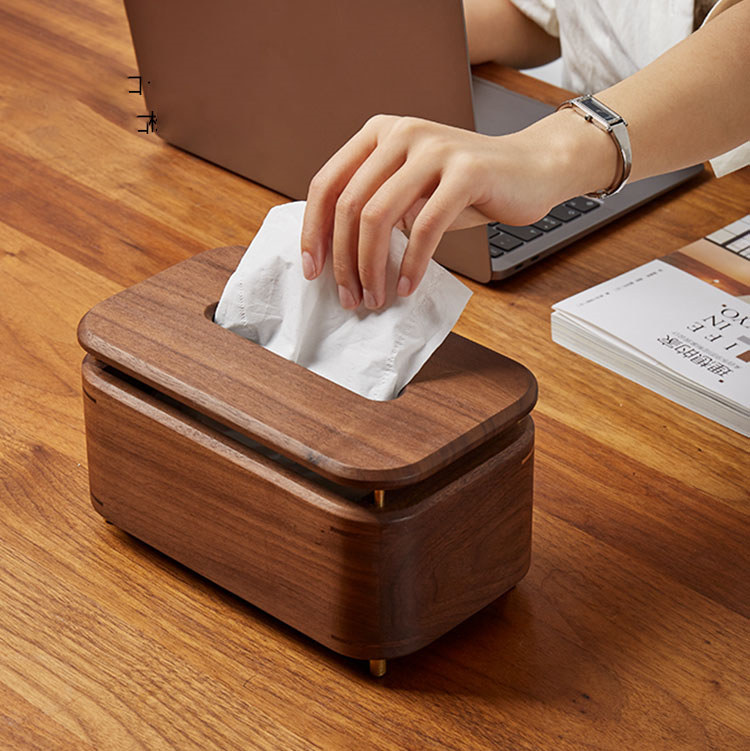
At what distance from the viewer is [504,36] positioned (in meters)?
1.50

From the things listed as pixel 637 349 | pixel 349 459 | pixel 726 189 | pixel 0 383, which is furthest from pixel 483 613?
pixel 726 189

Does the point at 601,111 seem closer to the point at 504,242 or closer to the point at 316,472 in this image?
the point at 504,242

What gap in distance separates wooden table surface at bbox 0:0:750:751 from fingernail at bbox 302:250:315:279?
217 millimetres

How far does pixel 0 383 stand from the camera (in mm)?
940

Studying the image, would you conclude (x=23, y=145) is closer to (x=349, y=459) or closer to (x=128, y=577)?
(x=128, y=577)

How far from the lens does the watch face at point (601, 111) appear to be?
0.84m

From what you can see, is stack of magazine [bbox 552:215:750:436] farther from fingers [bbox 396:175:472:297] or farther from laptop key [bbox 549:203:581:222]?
fingers [bbox 396:175:472:297]

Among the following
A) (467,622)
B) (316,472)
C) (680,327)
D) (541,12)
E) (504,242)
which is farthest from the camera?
(541,12)

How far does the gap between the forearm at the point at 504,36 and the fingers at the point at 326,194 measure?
754 millimetres

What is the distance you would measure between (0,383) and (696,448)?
0.56 meters

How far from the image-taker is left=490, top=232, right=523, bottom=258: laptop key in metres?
1.08

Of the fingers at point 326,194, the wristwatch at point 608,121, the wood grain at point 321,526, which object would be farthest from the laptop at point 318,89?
the wood grain at point 321,526

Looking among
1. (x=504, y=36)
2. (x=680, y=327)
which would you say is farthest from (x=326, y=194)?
(x=504, y=36)

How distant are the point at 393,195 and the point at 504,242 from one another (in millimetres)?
398
